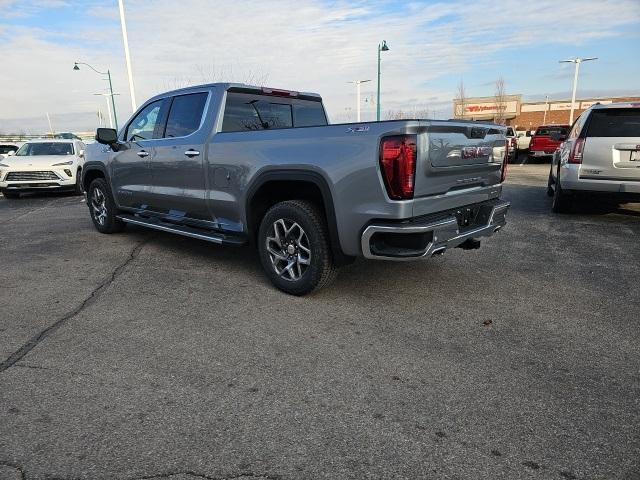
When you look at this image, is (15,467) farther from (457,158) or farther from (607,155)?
(607,155)

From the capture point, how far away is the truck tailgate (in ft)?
11.5

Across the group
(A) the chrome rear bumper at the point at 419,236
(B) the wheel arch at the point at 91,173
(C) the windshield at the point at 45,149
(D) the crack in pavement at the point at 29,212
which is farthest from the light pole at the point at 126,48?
(A) the chrome rear bumper at the point at 419,236

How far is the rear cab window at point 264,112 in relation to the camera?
494cm

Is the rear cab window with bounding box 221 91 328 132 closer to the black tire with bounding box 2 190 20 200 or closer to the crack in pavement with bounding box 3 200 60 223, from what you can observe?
the crack in pavement with bounding box 3 200 60 223

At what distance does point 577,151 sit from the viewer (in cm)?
711

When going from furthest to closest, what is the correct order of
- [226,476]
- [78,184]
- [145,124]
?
[78,184] → [145,124] → [226,476]

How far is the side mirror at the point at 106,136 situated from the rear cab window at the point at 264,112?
2115mm

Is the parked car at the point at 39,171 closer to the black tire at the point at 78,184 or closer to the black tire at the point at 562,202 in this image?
the black tire at the point at 78,184

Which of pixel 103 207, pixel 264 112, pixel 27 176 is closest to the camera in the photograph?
pixel 264 112

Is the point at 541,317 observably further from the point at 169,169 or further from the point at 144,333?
the point at 169,169

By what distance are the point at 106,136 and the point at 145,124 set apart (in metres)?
0.57

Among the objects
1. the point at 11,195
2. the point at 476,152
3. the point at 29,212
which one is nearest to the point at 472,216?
the point at 476,152

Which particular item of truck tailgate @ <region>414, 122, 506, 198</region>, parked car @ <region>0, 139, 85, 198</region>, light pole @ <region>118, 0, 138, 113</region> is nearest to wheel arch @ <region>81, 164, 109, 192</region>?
parked car @ <region>0, 139, 85, 198</region>

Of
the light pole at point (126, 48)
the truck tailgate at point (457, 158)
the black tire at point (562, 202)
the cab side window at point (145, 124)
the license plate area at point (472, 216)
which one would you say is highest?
the light pole at point (126, 48)
